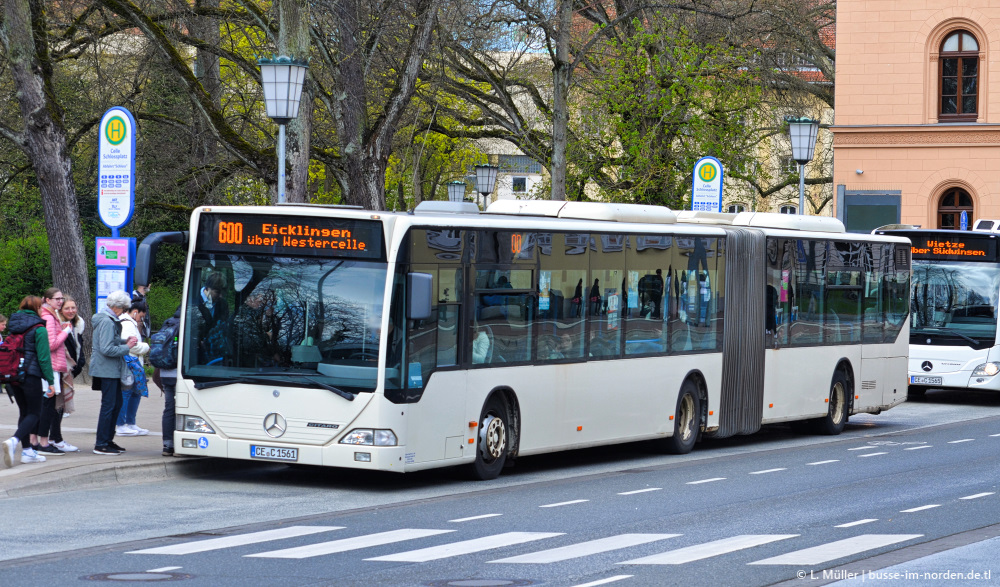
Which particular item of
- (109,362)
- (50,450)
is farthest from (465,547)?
(50,450)

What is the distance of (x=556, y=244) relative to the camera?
15.7m

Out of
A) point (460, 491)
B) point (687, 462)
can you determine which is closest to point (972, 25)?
point (687, 462)

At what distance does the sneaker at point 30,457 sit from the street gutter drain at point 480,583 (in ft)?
20.5

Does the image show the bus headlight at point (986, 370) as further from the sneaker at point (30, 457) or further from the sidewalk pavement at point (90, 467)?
the sneaker at point (30, 457)

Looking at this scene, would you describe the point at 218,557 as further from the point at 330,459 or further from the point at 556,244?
the point at 556,244

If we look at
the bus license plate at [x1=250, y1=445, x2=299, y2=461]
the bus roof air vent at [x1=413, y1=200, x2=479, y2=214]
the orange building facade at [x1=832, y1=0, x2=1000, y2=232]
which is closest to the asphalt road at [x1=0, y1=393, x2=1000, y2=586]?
the bus license plate at [x1=250, y1=445, x2=299, y2=461]

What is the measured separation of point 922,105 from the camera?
44062 millimetres

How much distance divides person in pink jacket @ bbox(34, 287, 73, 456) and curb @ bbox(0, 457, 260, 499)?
1079 mm

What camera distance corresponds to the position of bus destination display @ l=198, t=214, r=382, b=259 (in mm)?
13469

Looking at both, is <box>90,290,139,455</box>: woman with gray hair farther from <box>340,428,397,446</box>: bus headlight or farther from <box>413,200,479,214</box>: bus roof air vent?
<box>413,200,479,214</box>: bus roof air vent

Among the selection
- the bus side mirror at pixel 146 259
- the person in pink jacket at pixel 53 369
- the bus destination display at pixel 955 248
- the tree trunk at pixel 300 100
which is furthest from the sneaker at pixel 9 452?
the bus destination display at pixel 955 248

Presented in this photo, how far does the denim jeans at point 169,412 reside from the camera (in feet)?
47.9

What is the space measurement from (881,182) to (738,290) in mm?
27114

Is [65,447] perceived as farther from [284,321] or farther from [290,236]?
[290,236]
